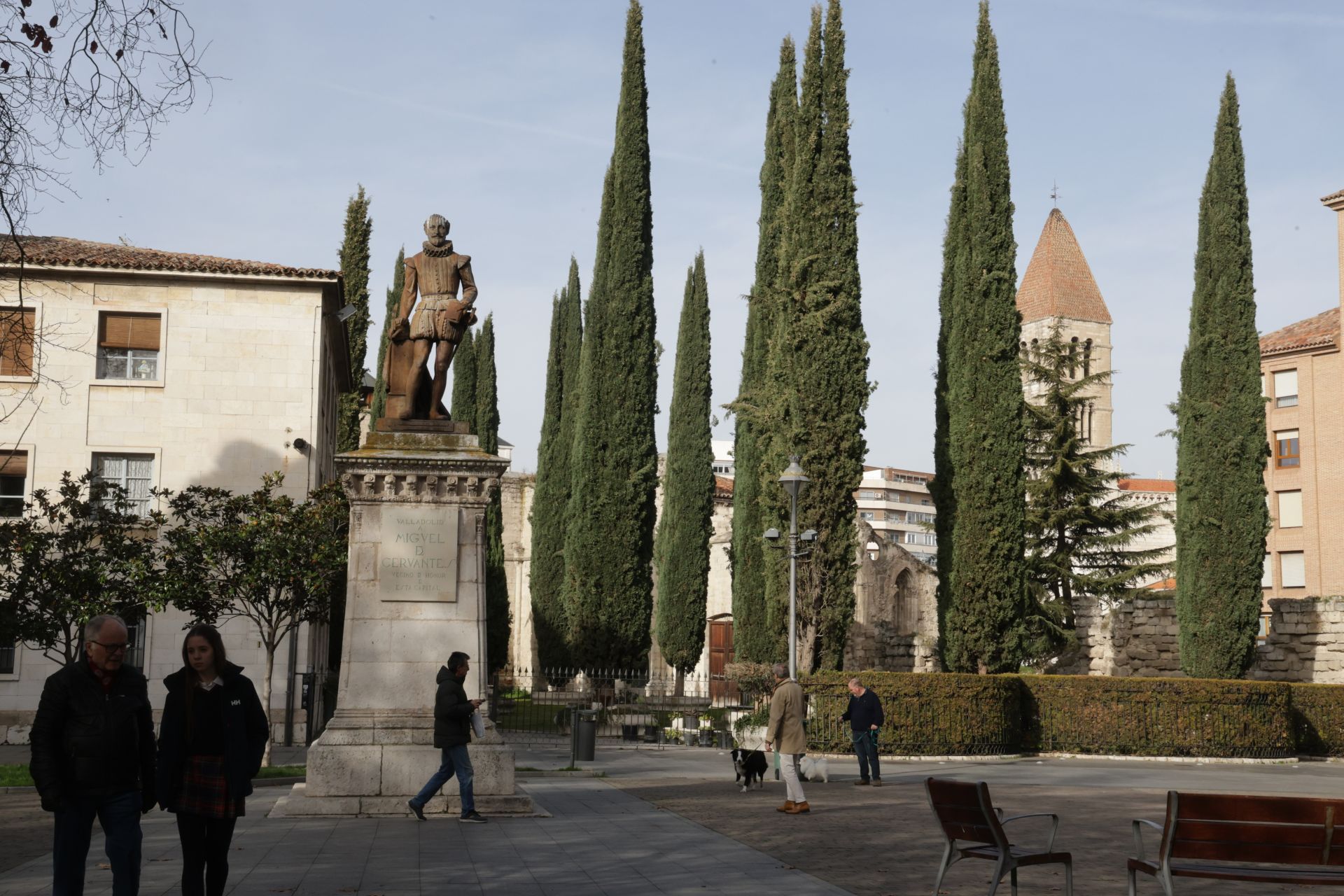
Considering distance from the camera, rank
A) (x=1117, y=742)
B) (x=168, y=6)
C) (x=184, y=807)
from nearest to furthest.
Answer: (x=184, y=807) < (x=168, y=6) < (x=1117, y=742)

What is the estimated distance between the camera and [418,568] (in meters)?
14.1

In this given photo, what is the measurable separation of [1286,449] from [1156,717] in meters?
24.9

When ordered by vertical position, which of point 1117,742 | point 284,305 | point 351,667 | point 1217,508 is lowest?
point 1117,742

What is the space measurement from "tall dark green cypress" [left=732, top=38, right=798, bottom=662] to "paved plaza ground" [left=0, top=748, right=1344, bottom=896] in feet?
49.5

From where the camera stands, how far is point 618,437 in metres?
36.9

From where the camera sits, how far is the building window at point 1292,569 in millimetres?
46925

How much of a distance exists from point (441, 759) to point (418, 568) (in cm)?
188

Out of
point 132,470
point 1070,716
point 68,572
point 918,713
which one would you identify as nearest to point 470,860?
point 68,572

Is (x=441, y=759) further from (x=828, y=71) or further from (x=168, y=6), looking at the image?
(x=828, y=71)

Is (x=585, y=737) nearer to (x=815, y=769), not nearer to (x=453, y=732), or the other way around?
(x=815, y=769)

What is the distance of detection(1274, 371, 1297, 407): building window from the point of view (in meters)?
47.2

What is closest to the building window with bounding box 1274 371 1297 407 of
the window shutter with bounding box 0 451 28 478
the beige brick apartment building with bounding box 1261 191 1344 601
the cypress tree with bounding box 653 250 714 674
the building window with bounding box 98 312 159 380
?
the beige brick apartment building with bounding box 1261 191 1344 601

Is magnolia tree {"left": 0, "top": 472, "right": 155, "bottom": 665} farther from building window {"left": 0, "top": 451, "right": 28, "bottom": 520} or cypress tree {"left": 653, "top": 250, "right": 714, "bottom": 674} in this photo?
cypress tree {"left": 653, "top": 250, "right": 714, "bottom": 674}

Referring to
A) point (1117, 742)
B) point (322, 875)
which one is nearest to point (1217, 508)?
point (1117, 742)
